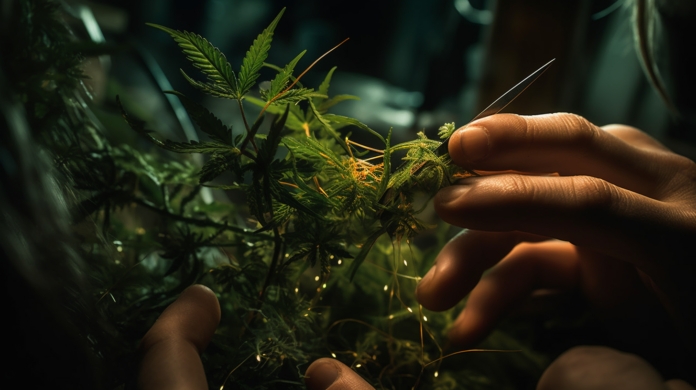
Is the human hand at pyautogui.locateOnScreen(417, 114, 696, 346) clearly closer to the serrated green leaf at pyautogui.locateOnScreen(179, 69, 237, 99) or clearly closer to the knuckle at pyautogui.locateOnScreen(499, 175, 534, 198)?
the knuckle at pyautogui.locateOnScreen(499, 175, 534, 198)

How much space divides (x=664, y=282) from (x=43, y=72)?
→ 0.84m

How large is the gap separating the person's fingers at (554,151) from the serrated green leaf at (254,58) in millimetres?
221

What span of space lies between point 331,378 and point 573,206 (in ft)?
1.12

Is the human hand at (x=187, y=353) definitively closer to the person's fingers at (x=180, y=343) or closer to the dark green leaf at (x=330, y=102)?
the person's fingers at (x=180, y=343)

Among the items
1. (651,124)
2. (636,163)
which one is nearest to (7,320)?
(636,163)

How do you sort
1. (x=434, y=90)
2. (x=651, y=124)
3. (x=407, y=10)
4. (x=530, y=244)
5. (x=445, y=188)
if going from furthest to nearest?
(x=407, y=10), (x=434, y=90), (x=651, y=124), (x=530, y=244), (x=445, y=188)

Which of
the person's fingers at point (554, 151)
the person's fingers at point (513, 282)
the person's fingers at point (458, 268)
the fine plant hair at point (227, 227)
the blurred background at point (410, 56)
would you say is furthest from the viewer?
the blurred background at point (410, 56)

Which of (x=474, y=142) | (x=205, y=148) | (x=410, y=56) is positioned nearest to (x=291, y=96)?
(x=205, y=148)

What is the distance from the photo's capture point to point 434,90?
1.73m

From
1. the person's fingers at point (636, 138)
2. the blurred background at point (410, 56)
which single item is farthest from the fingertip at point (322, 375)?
the person's fingers at point (636, 138)

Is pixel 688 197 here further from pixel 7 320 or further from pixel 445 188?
pixel 7 320

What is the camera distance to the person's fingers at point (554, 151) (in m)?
0.41

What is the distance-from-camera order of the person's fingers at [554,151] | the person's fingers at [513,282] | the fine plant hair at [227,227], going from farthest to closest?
the person's fingers at [513,282], the person's fingers at [554,151], the fine plant hair at [227,227]

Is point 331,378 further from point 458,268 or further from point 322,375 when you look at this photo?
point 458,268
